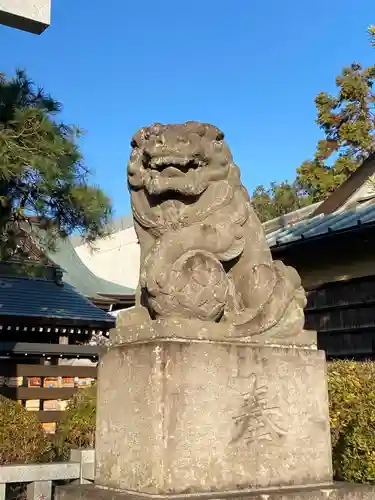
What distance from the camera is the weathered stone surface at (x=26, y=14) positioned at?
525cm

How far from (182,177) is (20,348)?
12616 mm

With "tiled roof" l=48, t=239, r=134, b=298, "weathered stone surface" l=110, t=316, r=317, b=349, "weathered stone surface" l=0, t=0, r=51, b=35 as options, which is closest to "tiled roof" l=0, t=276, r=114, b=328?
"tiled roof" l=48, t=239, r=134, b=298

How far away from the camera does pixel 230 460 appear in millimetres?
3303

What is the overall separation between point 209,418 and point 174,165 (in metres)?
1.46

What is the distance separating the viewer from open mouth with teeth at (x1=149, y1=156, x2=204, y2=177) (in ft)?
11.9

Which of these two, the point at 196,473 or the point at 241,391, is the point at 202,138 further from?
the point at 196,473

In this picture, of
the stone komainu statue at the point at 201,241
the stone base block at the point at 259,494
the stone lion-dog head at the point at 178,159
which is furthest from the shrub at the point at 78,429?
the stone lion-dog head at the point at 178,159

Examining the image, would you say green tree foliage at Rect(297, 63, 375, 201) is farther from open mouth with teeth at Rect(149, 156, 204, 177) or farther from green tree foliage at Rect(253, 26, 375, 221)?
open mouth with teeth at Rect(149, 156, 204, 177)

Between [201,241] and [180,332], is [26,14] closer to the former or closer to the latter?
[201,241]

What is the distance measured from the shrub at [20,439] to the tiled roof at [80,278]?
607 inches

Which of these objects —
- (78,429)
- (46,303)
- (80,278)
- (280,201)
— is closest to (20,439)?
(78,429)

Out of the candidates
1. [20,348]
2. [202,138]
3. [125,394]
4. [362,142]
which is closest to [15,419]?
[125,394]

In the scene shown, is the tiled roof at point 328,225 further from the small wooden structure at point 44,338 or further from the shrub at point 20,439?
the small wooden structure at point 44,338

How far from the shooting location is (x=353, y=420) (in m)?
4.98
